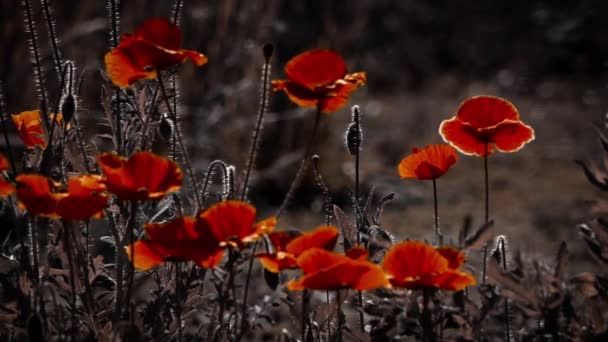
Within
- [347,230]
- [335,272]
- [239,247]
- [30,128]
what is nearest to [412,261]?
[335,272]

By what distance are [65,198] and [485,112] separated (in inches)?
29.8

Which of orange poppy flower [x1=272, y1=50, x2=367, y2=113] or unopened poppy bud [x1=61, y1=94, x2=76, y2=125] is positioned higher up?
orange poppy flower [x1=272, y1=50, x2=367, y2=113]

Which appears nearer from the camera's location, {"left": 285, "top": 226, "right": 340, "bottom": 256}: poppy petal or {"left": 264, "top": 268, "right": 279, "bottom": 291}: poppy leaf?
{"left": 285, "top": 226, "right": 340, "bottom": 256}: poppy petal

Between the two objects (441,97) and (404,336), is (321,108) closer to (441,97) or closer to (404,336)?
(404,336)

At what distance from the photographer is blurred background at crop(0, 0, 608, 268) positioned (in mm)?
4566

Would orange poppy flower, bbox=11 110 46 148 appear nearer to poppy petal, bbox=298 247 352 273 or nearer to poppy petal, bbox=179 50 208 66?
poppy petal, bbox=179 50 208 66

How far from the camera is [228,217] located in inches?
50.7

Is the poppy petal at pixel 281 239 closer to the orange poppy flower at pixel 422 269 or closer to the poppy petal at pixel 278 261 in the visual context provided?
the poppy petal at pixel 278 261

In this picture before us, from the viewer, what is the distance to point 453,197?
525 cm

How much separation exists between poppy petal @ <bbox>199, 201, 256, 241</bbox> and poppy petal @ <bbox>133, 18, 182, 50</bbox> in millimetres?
326

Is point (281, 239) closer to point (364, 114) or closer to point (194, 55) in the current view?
point (194, 55)

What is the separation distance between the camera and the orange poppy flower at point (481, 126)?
1591mm

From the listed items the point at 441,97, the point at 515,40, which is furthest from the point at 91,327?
the point at 515,40

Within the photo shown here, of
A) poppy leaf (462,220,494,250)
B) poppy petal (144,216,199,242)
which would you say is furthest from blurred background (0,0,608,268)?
poppy petal (144,216,199,242)
